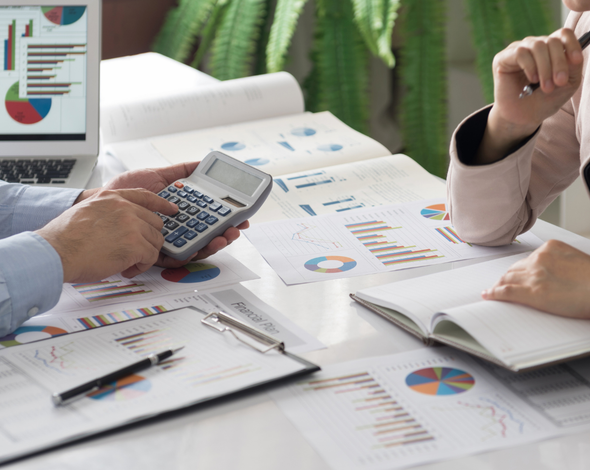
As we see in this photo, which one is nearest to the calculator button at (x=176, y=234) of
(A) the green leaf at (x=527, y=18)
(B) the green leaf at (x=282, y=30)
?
(B) the green leaf at (x=282, y=30)

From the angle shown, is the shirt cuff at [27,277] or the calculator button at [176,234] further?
the calculator button at [176,234]

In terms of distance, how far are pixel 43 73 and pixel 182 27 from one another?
1.11 meters

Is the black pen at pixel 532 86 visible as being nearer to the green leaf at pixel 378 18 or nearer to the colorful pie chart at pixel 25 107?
the colorful pie chart at pixel 25 107

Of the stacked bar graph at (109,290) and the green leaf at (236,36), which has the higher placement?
the green leaf at (236,36)

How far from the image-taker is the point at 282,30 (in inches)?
72.8

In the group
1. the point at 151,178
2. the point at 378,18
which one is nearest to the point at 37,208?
the point at 151,178

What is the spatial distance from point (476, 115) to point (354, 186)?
0.80ft

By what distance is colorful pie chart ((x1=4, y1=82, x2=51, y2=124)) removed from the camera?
1.05 m

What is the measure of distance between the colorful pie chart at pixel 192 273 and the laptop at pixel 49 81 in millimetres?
391

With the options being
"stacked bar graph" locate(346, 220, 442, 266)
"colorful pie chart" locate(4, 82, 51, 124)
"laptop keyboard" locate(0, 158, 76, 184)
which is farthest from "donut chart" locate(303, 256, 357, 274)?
"colorful pie chart" locate(4, 82, 51, 124)

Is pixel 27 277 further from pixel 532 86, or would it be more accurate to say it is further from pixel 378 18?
pixel 378 18

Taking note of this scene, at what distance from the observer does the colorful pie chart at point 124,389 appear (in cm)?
48

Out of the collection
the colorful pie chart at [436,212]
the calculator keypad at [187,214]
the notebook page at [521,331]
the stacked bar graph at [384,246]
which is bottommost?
the stacked bar graph at [384,246]

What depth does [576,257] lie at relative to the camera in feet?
1.90
